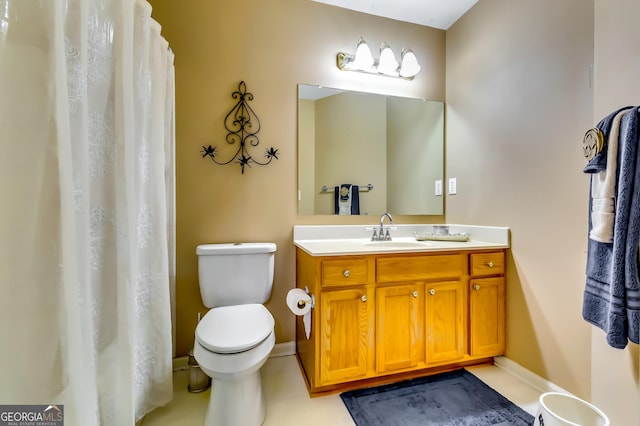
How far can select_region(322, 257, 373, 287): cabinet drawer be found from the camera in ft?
4.45

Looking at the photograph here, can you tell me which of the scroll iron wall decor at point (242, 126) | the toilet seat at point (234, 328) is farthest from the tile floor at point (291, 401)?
the scroll iron wall decor at point (242, 126)

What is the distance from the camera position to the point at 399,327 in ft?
4.77

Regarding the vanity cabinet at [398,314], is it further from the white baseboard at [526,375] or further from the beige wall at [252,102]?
the beige wall at [252,102]

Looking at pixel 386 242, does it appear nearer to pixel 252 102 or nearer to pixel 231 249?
pixel 231 249

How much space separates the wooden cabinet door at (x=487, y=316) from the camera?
1.57 meters

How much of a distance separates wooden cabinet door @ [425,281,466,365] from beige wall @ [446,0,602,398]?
35 cm

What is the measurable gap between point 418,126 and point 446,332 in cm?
152

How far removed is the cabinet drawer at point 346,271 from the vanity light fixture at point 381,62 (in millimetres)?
1430

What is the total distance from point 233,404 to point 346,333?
0.61m

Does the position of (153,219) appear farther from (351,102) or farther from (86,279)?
(351,102)

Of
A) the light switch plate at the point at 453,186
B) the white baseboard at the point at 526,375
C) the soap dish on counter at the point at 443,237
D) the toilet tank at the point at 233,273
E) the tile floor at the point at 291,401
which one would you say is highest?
the light switch plate at the point at 453,186

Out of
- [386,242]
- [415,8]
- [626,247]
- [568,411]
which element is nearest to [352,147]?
[386,242]

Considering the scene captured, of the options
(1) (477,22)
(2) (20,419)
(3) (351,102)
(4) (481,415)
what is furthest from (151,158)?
(1) (477,22)

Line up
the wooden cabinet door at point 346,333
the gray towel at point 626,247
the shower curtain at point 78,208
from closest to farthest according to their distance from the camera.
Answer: the shower curtain at point 78,208
the gray towel at point 626,247
the wooden cabinet door at point 346,333
